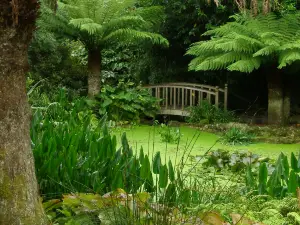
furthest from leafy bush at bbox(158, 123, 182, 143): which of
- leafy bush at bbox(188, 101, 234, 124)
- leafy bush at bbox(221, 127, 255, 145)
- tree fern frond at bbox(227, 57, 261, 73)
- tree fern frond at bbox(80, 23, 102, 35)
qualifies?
tree fern frond at bbox(80, 23, 102, 35)

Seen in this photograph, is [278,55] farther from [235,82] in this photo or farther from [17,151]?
[17,151]

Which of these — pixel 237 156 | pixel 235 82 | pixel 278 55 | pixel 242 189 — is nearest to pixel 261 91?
pixel 235 82

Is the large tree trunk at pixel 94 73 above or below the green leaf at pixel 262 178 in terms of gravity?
above

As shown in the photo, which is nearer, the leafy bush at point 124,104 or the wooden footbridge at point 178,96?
the leafy bush at point 124,104

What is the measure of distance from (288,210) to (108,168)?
1.07 meters

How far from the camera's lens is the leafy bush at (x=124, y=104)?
9.03m

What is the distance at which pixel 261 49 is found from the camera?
24.4 ft

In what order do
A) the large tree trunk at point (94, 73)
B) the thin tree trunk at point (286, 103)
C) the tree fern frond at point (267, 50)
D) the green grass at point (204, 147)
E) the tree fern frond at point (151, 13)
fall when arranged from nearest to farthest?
the green grass at point (204, 147) < the tree fern frond at point (267, 50) < the thin tree trunk at point (286, 103) < the tree fern frond at point (151, 13) < the large tree trunk at point (94, 73)

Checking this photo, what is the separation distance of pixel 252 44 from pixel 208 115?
57.0 inches

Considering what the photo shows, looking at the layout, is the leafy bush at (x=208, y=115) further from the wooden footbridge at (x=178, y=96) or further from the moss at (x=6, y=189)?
the moss at (x=6, y=189)

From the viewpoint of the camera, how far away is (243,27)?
822 cm

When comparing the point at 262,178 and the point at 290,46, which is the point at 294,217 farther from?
the point at 290,46

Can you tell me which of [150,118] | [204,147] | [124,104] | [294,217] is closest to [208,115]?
[124,104]

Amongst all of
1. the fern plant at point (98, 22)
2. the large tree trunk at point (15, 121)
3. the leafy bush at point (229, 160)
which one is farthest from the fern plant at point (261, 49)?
the large tree trunk at point (15, 121)
